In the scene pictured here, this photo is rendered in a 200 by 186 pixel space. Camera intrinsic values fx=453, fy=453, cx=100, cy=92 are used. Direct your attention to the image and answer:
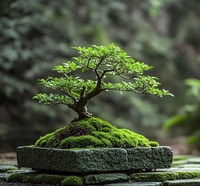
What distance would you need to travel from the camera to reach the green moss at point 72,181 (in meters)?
3.37

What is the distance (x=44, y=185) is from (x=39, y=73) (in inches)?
267

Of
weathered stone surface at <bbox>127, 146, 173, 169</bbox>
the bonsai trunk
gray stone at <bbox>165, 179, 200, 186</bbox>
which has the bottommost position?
gray stone at <bbox>165, 179, 200, 186</bbox>

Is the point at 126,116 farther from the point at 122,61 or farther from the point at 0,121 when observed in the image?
the point at 122,61

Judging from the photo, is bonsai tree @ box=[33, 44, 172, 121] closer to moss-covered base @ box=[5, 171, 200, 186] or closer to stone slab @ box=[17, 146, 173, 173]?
stone slab @ box=[17, 146, 173, 173]

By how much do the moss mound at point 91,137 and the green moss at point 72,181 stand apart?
33 cm

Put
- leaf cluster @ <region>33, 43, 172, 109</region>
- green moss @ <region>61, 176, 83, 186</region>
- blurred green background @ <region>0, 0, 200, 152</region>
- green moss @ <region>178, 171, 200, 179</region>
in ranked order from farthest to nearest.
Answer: blurred green background @ <region>0, 0, 200, 152</region> < green moss @ <region>178, 171, 200, 179</region> < leaf cluster @ <region>33, 43, 172, 109</region> < green moss @ <region>61, 176, 83, 186</region>

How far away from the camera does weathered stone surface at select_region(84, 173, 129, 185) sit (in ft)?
11.3

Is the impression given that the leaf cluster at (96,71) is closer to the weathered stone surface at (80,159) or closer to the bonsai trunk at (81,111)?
the bonsai trunk at (81,111)

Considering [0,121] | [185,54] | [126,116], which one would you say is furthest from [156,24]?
[0,121]

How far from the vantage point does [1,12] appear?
844cm

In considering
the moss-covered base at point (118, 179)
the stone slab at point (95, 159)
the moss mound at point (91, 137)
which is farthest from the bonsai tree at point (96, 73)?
the moss-covered base at point (118, 179)

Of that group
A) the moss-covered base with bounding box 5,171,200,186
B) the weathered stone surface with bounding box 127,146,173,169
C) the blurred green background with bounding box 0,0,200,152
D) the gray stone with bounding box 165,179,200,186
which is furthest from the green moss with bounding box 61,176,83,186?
the blurred green background with bounding box 0,0,200,152

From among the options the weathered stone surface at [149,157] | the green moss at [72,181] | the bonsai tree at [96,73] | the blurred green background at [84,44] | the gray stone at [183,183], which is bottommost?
the gray stone at [183,183]

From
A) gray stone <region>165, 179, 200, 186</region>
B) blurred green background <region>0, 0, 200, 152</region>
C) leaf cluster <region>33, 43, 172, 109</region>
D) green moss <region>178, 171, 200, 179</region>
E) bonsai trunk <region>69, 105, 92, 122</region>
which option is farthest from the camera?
blurred green background <region>0, 0, 200, 152</region>
